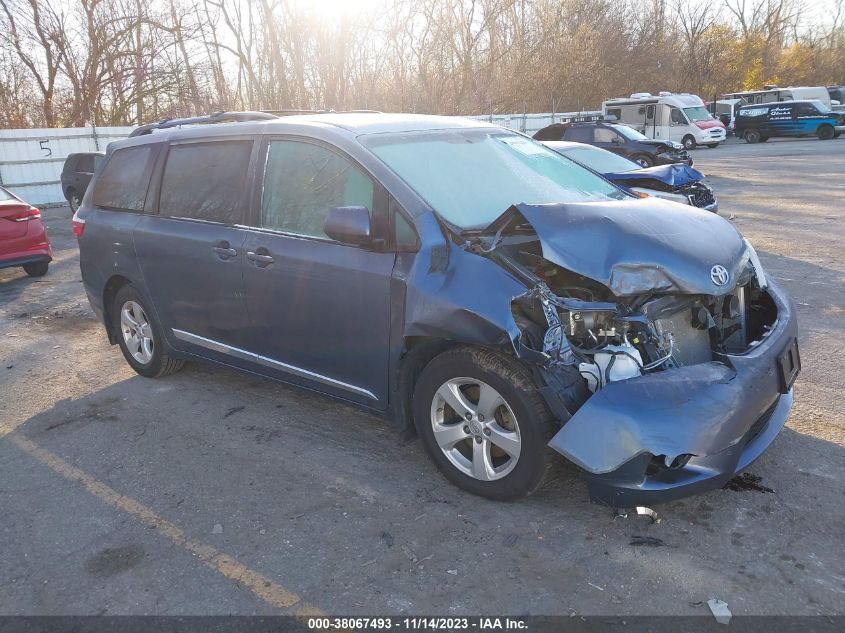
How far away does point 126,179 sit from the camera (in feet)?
17.2

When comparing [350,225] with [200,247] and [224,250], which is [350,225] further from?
[200,247]

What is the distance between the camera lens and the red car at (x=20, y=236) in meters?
8.98

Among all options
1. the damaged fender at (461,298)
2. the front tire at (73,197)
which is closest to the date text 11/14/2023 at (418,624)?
the damaged fender at (461,298)

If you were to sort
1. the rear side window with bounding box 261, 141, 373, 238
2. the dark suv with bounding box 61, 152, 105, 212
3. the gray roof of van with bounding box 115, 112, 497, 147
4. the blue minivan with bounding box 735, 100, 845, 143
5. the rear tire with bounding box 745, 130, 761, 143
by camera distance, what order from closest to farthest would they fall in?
the rear side window with bounding box 261, 141, 373, 238 < the gray roof of van with bounding box 115, 112, 497, 147 < the dark suv with bounding box 61, 152, 105, 212 < the blue minivan with bounding box 735, 100, 845, 143 < the rear tire with bounding box 745, 130, 761, 143

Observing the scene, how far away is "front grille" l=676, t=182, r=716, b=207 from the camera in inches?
338

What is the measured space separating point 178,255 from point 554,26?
123ft

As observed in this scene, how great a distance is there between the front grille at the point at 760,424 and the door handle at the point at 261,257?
2.59 m

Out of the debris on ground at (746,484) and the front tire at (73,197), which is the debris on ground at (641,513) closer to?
the debris on ground at (746,484)

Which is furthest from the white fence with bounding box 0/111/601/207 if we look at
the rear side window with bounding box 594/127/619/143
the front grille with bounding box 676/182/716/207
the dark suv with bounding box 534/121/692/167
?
the front grille with bounding box 676/182/716/207

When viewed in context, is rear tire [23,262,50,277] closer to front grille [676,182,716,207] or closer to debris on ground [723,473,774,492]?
front grille [676,182,716,207]

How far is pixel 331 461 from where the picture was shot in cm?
389

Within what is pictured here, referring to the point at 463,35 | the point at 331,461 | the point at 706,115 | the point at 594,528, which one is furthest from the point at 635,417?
the point at 463,35

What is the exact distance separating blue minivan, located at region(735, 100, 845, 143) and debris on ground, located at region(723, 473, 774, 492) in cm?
3299

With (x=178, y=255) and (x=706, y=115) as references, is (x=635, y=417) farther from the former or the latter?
(x=706, y=115)
